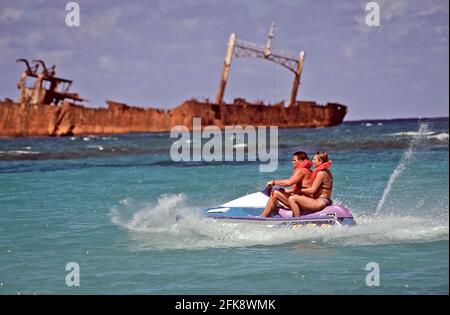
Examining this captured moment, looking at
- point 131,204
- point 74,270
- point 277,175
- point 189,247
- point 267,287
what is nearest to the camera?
point 267,287

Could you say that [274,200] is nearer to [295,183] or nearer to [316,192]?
[295,183]

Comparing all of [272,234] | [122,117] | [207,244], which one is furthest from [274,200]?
[122,117]

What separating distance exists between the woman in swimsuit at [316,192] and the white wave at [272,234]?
0.39m

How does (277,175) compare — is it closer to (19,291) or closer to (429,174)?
(429,174)

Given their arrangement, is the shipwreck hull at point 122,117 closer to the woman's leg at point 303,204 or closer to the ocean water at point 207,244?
the ocean water at point 207,244

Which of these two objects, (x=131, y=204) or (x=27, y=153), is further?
(x=27, y=153)

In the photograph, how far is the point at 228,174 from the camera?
86.4ft

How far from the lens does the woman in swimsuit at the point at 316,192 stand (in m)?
11.7

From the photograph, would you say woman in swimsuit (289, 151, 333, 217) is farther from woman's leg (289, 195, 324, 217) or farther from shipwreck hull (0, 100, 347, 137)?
shipwreck hull (0, 100, 347, 137)

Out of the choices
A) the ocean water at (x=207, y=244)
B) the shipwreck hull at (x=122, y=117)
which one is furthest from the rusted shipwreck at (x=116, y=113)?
the ocean water at (x=207, y=244)

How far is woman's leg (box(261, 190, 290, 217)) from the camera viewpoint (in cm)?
1187

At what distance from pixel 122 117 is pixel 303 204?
2360 inches
